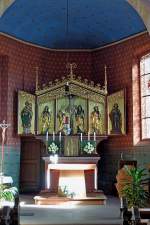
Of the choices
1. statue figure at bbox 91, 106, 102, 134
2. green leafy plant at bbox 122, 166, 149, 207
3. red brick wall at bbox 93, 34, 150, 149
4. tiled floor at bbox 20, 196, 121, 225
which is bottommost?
tiled floor at bbox 20, 196, 121, 225

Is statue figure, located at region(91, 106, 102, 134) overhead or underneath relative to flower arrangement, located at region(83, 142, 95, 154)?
overhead

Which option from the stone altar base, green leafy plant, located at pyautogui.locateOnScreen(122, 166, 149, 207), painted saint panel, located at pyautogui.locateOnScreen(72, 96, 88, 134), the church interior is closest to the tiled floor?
the stone altar base

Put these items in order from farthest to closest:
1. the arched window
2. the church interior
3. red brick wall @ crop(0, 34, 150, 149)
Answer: red brick wall @ crop(0, 34, 150, 149), the arched window, the church interior

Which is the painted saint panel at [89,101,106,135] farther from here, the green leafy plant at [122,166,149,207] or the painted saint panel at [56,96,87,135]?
the green leafy plant at [122,166,149,207]

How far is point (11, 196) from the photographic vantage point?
34.7 ft

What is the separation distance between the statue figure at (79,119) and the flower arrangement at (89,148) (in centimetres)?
80

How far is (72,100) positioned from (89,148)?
2.04m

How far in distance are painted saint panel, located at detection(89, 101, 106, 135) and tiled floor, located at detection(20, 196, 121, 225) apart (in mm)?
3115

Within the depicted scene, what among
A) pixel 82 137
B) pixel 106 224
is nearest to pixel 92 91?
pixel 82 137

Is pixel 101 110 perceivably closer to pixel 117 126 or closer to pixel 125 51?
pixel 117 126

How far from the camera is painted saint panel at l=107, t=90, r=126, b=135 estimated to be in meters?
14.6

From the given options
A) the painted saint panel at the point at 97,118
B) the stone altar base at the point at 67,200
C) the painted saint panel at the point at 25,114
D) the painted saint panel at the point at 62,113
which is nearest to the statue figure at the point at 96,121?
the painted saint panel at the point at 97,118

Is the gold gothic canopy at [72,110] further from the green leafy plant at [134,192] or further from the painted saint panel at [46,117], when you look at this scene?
the green leafy plant at [134,192]

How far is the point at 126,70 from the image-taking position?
15469mm
